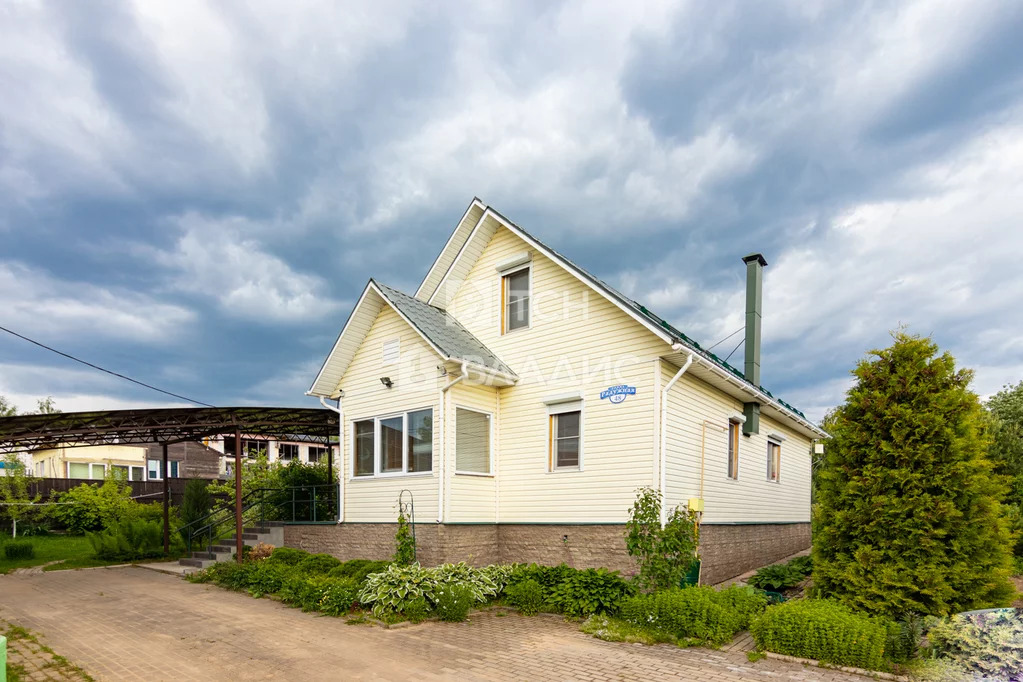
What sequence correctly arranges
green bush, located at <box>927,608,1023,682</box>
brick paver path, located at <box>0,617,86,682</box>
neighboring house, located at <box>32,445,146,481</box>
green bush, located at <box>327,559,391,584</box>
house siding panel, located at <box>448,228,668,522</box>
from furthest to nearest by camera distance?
1. neighboring house, located at <box>32,445,146,481</box>
2. green bush, located at <box>327,559,391,584</box>
3. house siding panel, located at <box>448,228,668,522</box>
4. brick paver path, located at <box>0,617,86,682</box>
5. green bush, located at <box>927,608,1023,682</box>

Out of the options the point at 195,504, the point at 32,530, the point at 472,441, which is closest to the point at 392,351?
the point at 472,441

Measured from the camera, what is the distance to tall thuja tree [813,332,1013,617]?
7.96 m

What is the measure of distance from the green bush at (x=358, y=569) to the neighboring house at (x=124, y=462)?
21.2 m

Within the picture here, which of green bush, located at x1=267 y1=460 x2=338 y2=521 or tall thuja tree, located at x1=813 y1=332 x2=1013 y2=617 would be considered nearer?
tall thuja tree, located at x1=813 y1=332 x2=1013 y2=617

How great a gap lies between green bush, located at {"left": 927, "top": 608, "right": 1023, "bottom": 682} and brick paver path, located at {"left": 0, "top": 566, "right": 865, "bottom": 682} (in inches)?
47.7

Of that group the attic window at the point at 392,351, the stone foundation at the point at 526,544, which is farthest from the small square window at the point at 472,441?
the attic window at the point at 392,351

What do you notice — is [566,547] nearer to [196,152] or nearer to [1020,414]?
[196,152]

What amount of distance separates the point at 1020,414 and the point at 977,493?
606 inches

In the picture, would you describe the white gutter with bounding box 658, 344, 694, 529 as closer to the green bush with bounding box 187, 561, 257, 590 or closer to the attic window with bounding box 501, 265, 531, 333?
the attic window with bounding box 501, 265, 531, 333

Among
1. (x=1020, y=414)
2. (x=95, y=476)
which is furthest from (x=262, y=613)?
(x=95, y=476)

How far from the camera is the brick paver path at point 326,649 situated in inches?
288

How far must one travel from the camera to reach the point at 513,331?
13.6 m

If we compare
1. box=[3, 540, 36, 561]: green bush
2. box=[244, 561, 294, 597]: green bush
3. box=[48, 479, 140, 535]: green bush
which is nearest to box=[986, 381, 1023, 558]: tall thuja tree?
box=[244, 561, 294, 597]: green bush

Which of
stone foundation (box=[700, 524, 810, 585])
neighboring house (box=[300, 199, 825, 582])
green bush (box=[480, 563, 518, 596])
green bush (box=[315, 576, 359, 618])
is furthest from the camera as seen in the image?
stone foundation (box=[700, 524, 810, 585])
